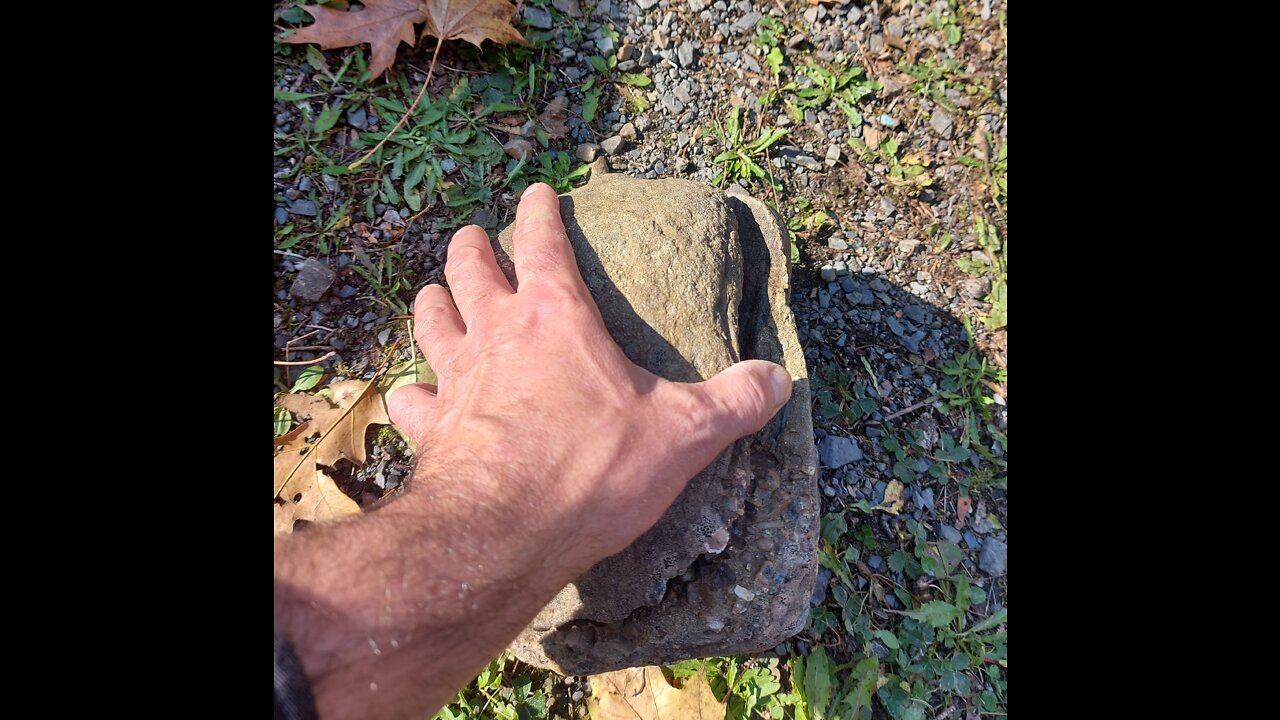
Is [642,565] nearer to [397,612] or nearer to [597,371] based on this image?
[597,371]

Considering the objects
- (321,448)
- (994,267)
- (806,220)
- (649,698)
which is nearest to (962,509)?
(994,267)

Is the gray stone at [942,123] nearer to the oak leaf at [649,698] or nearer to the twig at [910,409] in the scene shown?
the twig at [910,409]

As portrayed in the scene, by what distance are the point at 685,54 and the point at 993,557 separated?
2370 millimetres

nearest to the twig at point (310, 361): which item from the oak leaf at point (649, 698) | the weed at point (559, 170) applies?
the weed at point (559, 170)

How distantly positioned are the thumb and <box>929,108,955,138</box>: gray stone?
1999mm

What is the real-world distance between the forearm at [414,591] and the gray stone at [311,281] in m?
1.36

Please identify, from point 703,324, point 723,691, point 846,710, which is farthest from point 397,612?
point 846,710

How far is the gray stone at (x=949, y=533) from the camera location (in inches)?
111

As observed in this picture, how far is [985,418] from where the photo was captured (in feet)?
9.69

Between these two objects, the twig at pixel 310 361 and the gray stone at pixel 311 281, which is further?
the gray stone at pixel 311 281

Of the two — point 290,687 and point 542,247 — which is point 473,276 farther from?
point 290,687

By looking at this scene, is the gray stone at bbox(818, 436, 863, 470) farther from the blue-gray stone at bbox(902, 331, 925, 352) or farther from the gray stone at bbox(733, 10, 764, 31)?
the gray stone at bbox(733, 10, 764, 31)

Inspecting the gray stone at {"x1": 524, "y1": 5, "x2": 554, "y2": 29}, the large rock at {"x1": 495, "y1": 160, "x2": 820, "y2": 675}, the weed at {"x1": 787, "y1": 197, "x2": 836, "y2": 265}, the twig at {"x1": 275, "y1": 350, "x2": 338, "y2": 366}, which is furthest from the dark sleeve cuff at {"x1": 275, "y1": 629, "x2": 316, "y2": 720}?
the gray stone at {"x1": 524, "y1": 5, "x2": 554, "y2": 29}

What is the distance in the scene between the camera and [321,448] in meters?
2.49
